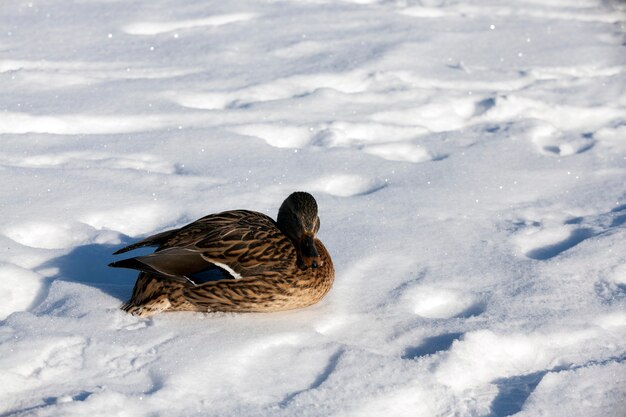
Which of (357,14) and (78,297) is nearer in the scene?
(78,297)

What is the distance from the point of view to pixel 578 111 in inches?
252

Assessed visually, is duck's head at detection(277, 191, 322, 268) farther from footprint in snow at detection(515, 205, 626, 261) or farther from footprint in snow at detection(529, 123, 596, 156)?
footprint in snow at detection(529, 123, 596, 156)

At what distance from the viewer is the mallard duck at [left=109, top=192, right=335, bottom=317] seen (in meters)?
3.70

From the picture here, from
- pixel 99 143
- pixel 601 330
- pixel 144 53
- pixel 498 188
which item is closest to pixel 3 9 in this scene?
pixel 144 53

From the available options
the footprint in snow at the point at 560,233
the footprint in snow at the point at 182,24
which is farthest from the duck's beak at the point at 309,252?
the footprint in snow at the point at 182,24

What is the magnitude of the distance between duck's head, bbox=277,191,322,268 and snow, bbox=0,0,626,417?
0.24m

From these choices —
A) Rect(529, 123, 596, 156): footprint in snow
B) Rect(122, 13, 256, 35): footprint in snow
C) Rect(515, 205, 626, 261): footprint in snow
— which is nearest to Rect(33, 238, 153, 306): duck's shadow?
Rect(515, 205, 626, 261): footprint in snow

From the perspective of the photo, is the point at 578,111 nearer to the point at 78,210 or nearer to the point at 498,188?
the point at 498,188

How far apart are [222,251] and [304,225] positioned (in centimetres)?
36

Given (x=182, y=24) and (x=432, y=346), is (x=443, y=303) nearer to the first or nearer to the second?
(x=432, y=346)

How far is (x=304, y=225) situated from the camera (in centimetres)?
384

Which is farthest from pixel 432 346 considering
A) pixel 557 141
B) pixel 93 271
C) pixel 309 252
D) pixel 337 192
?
pixel 557 141

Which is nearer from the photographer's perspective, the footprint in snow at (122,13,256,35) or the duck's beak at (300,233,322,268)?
the duck's beak at (300,233,322,268)

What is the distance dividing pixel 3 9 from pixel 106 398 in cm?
574
